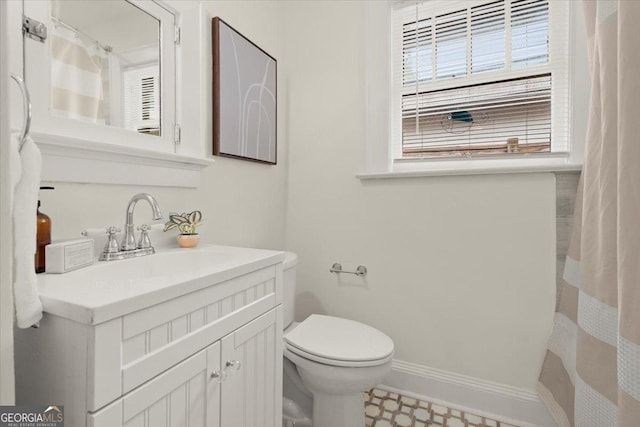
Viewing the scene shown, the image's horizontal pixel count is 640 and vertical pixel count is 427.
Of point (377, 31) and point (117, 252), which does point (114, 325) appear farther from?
point (377, 31)

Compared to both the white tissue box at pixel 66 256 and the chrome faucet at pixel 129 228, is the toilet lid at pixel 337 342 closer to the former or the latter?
the chrome faucet at pixel 129 228

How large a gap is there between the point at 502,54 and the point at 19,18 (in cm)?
188

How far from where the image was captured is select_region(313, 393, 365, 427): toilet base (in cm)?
132

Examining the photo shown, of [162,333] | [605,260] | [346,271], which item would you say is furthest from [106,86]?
[605,260]

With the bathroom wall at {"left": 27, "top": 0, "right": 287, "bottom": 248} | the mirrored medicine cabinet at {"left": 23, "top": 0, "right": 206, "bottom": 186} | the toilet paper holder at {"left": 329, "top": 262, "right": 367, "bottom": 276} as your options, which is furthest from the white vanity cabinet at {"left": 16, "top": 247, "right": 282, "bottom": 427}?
the toilet paper holder at {"left": 329, "top": 262, "right": 367, "bottom": 276}

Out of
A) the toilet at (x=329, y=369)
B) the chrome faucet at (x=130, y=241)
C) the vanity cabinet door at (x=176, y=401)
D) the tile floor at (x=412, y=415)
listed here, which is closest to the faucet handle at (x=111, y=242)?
the chrome faucet at (x=130, y=241)

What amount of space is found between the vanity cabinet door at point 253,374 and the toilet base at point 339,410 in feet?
0.93

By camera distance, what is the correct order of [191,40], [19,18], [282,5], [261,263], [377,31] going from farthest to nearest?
[282,5] < [377,31] < [191,40] < [261,263] < [19,18]

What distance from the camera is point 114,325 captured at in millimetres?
588

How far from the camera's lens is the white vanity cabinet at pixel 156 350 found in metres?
0.57

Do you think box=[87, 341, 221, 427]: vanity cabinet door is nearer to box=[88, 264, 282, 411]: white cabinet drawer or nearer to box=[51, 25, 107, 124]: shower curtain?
box=[88, 264, 282, 411]: white cabinet drawer

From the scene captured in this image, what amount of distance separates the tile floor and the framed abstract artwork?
54.8 inches

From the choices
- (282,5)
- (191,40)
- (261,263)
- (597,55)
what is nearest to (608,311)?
(597,55)

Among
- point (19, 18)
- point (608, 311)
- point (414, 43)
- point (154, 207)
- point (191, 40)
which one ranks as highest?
point (414, 43)
